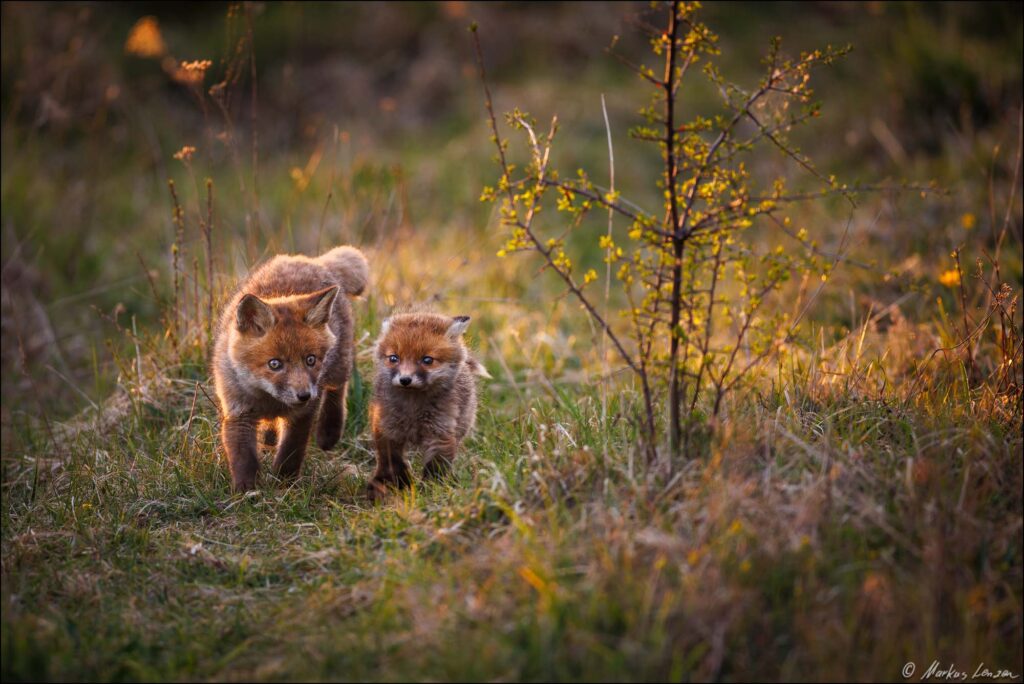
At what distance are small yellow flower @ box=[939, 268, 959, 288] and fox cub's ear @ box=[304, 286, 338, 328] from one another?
15.9 ft

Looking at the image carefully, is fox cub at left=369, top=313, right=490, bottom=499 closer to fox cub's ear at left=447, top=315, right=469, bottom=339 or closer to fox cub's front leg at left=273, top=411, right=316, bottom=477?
fox cub's ear at left=447, top=315, right=469, bottom=339

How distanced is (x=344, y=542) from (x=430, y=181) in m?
8.13

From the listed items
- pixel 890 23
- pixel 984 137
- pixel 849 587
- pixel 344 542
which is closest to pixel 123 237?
pixel 344 542

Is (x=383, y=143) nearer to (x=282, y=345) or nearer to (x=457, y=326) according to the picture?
(x=457, y=326)

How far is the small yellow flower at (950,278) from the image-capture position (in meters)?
7.07

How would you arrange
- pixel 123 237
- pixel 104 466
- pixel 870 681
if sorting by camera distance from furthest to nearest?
pixel 123 237
pixel 104 466
pixel 870 681

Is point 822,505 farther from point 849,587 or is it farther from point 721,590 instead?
point 721,590

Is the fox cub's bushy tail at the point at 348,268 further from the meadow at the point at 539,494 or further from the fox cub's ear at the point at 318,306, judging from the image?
the fox cub's ear at the point at 318,306

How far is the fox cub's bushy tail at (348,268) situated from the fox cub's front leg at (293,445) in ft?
3.96

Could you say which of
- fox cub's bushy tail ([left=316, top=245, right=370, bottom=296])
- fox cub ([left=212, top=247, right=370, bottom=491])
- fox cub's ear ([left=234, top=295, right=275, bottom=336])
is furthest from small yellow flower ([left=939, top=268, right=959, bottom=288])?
fox cub's ear ([left=234, top=295, right=275, bottom=336])

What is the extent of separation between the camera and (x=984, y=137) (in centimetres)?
1045

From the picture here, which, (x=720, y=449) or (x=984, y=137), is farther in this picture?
(x=984, y=137)

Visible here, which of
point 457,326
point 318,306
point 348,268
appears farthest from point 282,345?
point 348,268

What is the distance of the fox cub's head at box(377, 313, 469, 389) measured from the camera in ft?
16.2
